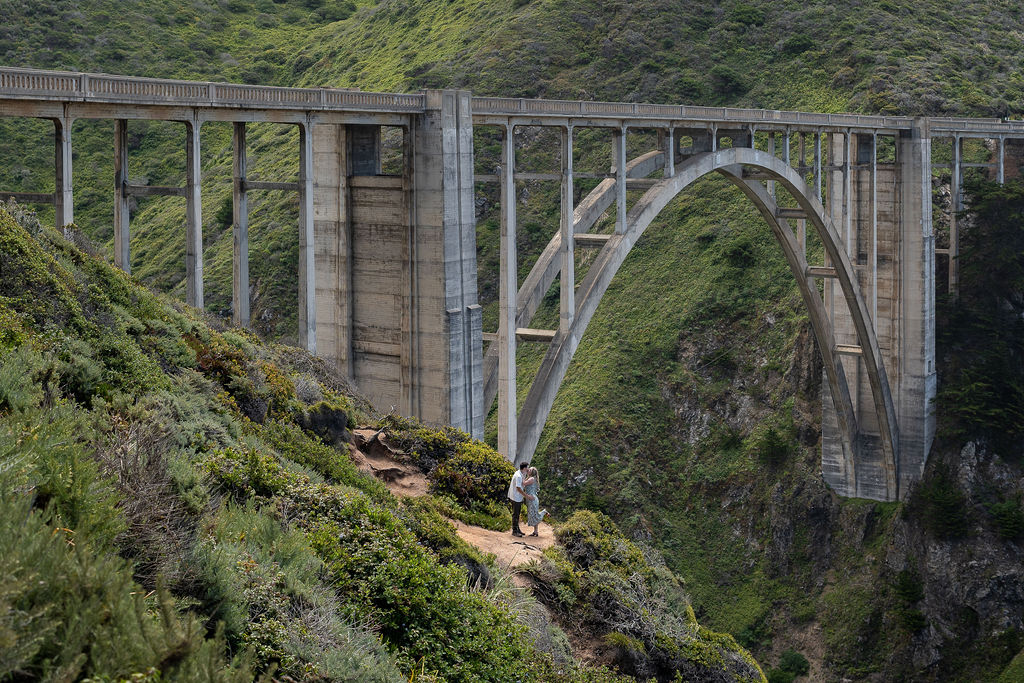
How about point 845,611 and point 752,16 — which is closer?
point 845,611

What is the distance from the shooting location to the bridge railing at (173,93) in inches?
556

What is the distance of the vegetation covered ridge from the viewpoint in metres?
6.04

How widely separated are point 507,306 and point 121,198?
344 inches

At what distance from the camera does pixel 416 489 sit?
15312 millimetres

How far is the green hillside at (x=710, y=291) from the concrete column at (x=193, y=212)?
22047mm

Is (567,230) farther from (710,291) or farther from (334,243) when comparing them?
(710,291)

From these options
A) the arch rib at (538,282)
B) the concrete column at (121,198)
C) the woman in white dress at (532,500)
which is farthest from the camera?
the arch rib at (538,282)

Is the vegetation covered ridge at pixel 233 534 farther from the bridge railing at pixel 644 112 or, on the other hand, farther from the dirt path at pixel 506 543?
the bridge railing at pixel 644 112

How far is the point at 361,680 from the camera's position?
7.74 meters

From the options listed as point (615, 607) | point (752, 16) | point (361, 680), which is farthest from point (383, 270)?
point (752, 16)

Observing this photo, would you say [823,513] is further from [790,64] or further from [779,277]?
[790,64]

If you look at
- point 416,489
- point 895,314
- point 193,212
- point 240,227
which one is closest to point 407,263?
point 240,227

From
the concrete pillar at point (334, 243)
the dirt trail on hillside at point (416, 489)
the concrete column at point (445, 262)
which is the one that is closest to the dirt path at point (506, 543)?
the dirt trail on hillside at point (416, 489)

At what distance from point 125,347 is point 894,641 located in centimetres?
3052
